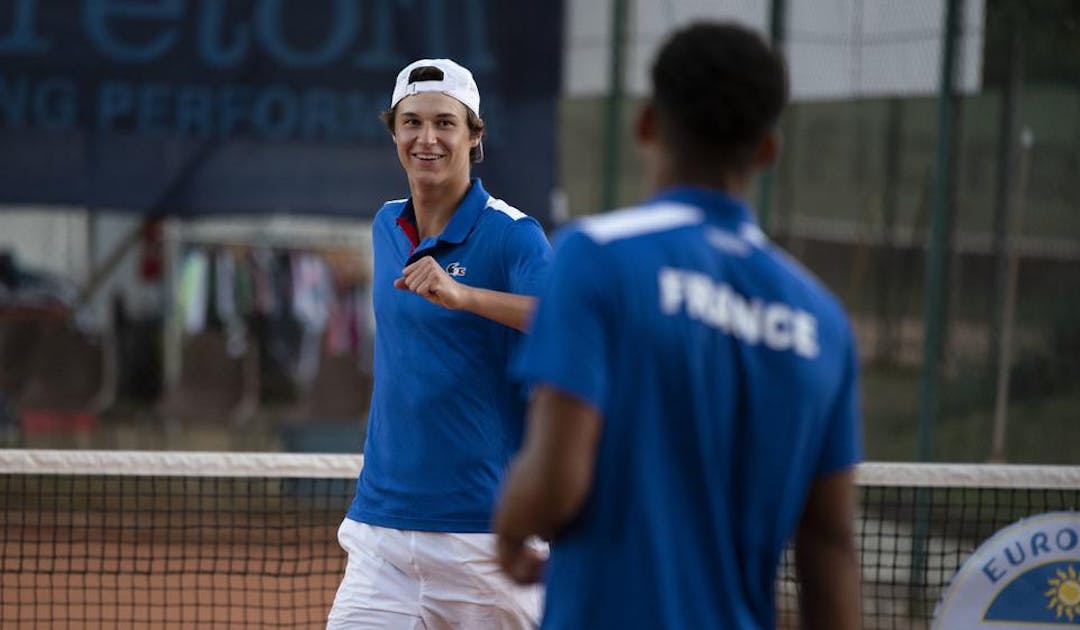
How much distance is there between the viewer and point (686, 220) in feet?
6.41

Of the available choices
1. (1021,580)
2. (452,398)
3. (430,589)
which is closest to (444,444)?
(452,398)

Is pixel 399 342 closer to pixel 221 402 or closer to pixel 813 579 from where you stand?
pixel 813 579

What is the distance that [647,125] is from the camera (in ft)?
6.72

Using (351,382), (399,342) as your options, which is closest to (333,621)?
(399,342)

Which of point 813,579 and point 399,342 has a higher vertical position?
point 399,342

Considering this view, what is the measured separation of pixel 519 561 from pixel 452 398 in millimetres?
1503

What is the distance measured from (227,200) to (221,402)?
209cm

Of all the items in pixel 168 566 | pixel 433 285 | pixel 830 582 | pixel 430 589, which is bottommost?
pixel 168 566

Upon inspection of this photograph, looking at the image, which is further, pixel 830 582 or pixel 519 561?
pixel 830 582

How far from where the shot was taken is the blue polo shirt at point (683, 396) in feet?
6.12

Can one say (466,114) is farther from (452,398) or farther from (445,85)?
(452,398)

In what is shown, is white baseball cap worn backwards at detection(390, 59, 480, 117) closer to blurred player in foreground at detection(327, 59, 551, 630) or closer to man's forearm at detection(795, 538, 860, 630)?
blurred player in foreground at detection(327, 59, 551, 630)

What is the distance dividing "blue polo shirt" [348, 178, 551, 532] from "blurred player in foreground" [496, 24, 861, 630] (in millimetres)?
1443

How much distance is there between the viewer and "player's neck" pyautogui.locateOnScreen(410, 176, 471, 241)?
3715mm
